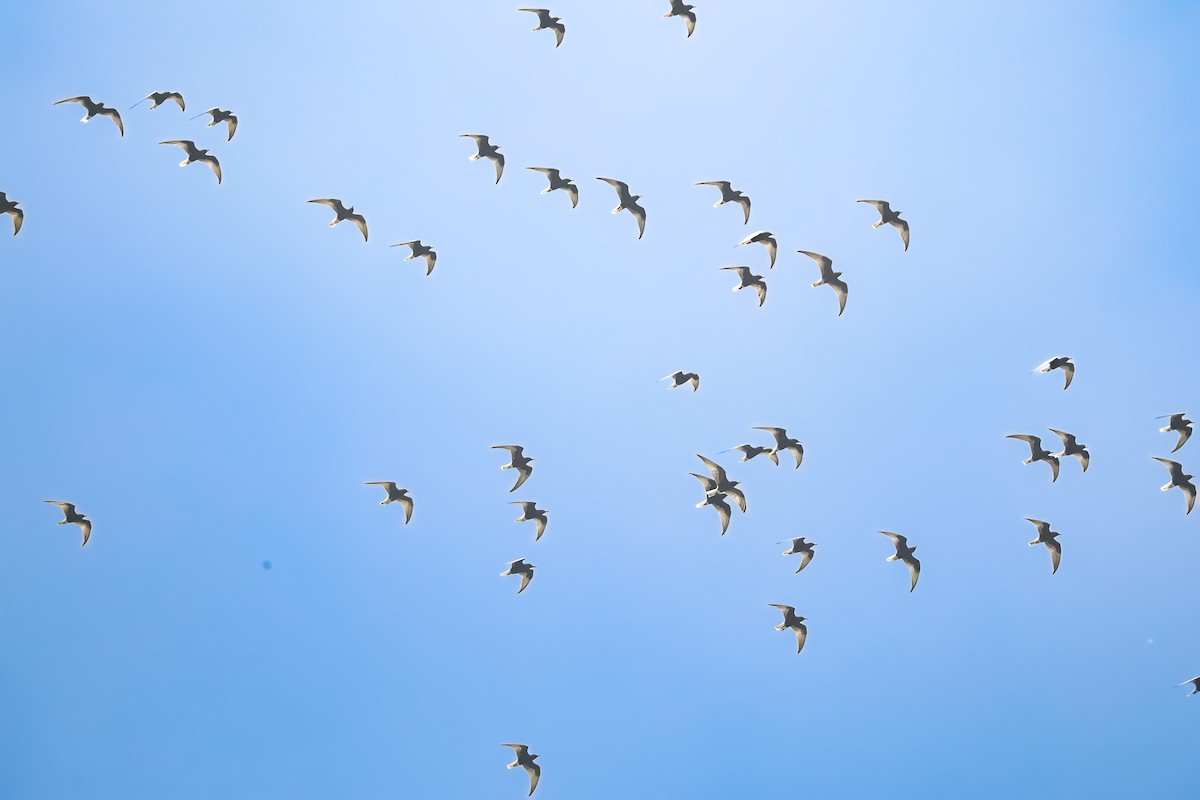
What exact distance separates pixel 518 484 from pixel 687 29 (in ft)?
59.8

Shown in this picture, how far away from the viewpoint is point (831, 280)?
42.5m

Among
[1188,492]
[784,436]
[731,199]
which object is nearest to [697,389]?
[784,436]

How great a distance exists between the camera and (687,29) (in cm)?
4422

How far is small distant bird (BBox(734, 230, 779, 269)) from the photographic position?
136ft

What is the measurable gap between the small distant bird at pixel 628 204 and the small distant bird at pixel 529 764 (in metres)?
19.6

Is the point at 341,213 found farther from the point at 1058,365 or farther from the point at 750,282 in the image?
the point at 1058,365

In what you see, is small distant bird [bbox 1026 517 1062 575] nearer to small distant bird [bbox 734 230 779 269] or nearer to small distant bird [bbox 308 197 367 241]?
small distant bird [bbox 734 230 779 269]

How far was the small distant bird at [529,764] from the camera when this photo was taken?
43375 millimetres

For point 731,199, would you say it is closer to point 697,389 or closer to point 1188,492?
point 697,389

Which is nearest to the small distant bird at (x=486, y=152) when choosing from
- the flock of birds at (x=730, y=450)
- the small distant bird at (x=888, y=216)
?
the flock of birds at (x=730, y=450)

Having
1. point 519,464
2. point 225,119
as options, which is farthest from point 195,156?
point 519,464

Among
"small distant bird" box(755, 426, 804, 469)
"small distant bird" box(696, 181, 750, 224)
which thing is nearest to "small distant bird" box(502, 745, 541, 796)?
"small distant bird" box(755, 426, 804, 469)

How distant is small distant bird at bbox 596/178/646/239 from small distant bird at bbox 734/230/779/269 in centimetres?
467

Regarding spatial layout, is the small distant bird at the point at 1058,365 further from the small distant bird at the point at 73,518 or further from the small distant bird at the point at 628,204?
the small distant bird at the point at 73,518
